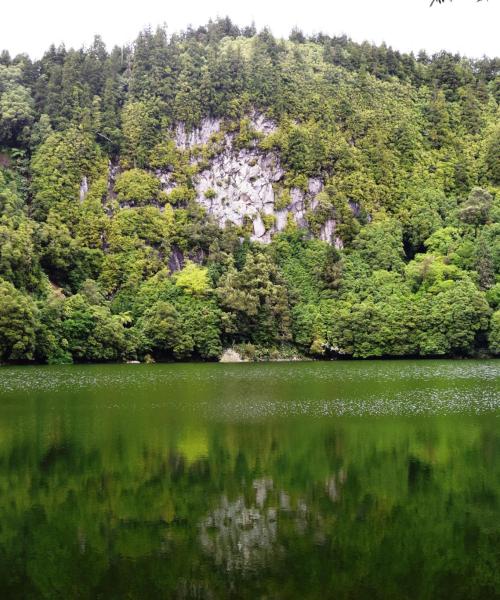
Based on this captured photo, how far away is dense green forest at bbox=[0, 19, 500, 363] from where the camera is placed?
101 metres

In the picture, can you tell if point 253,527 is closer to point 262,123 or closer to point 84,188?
point 84,188

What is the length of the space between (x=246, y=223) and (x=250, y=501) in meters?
113

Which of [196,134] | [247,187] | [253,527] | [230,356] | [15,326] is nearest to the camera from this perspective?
[253,527]

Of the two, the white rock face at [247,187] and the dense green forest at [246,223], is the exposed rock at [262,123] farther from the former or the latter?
the dense green forest at [246,223]

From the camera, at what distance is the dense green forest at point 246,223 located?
101m

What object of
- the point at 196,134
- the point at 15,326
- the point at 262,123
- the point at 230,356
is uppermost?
the point at 262,123

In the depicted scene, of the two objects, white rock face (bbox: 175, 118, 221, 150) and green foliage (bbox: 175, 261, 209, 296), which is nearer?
green foliage (bbox: 175, 261, 209, 296)

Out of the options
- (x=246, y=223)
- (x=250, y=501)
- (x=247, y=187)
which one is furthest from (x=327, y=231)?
(x=250, y=501)

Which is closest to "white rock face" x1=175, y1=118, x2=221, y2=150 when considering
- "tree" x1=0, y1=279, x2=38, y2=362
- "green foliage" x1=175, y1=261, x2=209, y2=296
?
"green foliage" x1=175, y1=261, x2=209, y2=296

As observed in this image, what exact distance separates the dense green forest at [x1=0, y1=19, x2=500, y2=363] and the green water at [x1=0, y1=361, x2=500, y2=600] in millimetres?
53796

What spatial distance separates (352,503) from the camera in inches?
781

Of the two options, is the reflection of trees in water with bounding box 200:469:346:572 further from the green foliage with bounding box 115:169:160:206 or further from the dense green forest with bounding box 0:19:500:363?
the green foliage with bounding box 115:169:160:206

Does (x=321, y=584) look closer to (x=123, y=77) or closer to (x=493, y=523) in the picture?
(x=493, y=523)

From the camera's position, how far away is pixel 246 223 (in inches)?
5162
